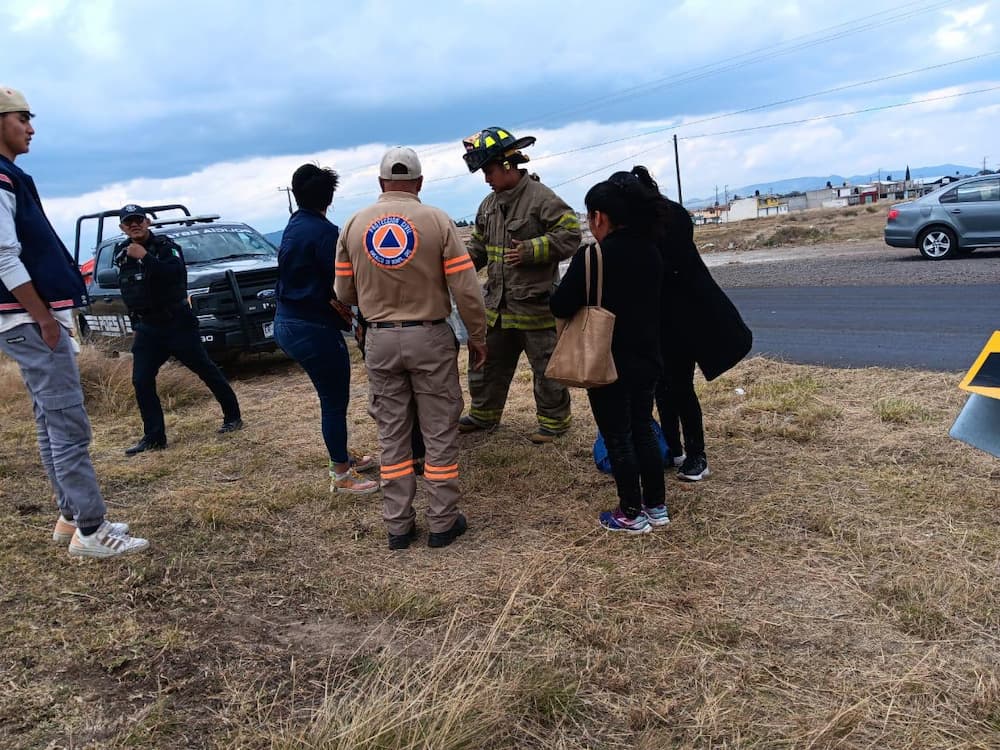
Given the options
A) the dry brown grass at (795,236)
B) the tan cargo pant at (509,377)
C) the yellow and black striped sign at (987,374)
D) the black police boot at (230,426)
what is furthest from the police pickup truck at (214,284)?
the dry brown grass at (795,236)

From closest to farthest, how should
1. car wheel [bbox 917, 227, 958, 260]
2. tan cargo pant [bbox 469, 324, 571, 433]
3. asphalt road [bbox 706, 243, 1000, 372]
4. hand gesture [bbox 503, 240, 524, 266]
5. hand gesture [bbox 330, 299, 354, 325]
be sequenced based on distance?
hand gesture [bbox 330, 299, 354, 325] → hand gesture [bbox 503, 240, 524, 266] → tan cargo pant [bbox 469, 324, 571, 433] → asphalt road [bbox 706, 243, 1000, 372] → car wheel [bbox 917, 227, 958, 260]

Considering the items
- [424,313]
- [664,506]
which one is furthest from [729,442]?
[424,313]

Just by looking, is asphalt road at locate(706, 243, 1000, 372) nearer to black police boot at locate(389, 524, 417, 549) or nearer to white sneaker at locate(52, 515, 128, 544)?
black police boot at locate(389, 524, 417, 549)

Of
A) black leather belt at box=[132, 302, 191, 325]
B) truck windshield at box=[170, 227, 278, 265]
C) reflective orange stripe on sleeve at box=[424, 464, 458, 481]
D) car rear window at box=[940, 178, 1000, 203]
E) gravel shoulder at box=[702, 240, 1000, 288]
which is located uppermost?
truck windshield at box=[170, 227, 278, 265]

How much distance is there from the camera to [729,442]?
503cm

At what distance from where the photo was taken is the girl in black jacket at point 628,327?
11.3 feet

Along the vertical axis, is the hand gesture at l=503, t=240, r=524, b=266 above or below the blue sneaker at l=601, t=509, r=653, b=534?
above

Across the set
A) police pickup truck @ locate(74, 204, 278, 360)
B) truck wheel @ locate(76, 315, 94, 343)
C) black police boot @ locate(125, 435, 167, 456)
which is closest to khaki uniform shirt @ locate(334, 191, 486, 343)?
black police boot @ locate(125, 435, 167, 456)

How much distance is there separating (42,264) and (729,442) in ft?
12.8

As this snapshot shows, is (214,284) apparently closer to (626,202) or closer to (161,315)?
(161,315)

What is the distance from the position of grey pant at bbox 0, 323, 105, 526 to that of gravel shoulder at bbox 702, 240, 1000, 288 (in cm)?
1124

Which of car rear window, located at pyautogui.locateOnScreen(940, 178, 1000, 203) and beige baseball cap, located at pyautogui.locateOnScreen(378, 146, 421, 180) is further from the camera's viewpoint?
car rear window, located at pyautogui.locateOnScreen(940, 178, 1000, 203)

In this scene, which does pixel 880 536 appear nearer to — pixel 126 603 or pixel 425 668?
pixel 425 668

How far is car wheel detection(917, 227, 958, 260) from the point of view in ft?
46.4
